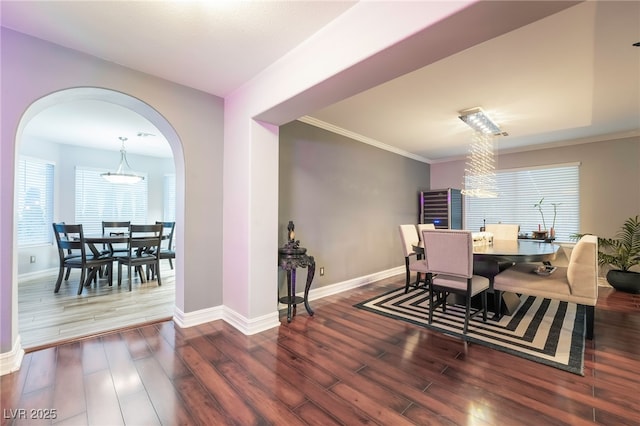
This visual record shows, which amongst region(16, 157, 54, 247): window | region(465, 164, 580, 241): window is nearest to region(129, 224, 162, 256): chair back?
region(16, 157, 54, 247): window

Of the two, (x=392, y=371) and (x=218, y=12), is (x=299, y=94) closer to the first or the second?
(x=218, y=12)

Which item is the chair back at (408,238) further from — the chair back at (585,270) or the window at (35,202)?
the window at (35,202)

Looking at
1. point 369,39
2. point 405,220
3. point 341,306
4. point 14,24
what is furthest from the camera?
point 405,220

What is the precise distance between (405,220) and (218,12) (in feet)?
15.5

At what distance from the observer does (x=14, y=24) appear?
1.84 metres

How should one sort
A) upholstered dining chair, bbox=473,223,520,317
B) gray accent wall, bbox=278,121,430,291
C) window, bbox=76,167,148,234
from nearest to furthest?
1. upholstered dining chair, bbox=473,223,520,317
2. gray accent wall, bbox=278,121,430,291
3. window, bbox=76,167,148,234

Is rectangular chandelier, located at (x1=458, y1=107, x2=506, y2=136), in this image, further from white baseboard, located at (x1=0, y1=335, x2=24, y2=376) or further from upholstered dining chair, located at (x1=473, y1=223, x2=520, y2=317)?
white baseboard, located at (x1=0, y1=335, x2=24, y2=376)

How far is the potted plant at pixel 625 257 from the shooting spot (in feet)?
12.5

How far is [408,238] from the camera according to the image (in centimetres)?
404

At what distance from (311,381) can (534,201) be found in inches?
215

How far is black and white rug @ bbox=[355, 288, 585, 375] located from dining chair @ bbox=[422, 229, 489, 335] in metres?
0.16

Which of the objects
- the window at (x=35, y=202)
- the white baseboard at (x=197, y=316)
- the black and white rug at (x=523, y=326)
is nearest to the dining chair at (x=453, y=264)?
the black and white rug at (x=523, y=326)

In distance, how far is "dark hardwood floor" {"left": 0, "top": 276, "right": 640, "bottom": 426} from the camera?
148 centimetres

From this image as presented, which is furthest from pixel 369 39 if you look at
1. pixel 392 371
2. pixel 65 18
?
pixel 392 371
